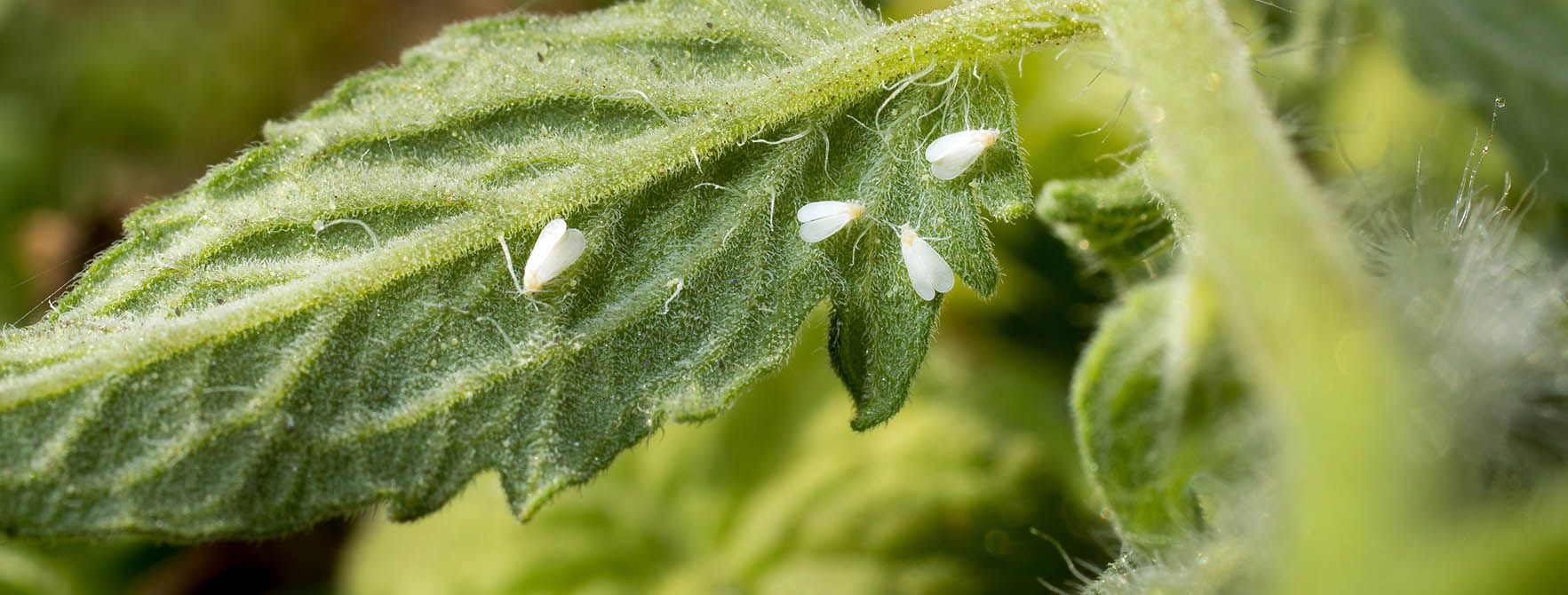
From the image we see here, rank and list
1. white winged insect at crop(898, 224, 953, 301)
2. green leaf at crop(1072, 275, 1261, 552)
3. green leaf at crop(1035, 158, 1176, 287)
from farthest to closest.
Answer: green leaf at crop(1072, 275, 1261, 552) → green leaf at crop(1035, 158, 1176, 287) → white winged insect at crop(898, 224, 953, 301)

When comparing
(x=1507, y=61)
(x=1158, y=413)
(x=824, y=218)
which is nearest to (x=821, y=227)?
(x=824, y=218)

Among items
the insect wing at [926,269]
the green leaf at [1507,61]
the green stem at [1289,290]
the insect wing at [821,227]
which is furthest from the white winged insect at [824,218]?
the green leaf at [1507,61]

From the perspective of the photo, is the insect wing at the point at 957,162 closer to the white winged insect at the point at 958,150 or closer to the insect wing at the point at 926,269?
the white winged insect at the point at 958,150

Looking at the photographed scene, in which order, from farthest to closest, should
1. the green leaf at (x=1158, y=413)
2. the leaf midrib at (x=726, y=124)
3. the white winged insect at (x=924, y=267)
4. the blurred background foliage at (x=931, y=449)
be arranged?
the blurred background foliage at (x=931, y=449)
the green leaf at (x=1158, y=413)
the white winged insect at (x=924, y=267)
the leaf midrib at (x=726, y=124)

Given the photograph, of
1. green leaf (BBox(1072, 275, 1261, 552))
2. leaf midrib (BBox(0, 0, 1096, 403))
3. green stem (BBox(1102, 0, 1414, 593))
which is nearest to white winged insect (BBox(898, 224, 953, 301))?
leaf midrib (BBox(0, 0, 1096, 403))

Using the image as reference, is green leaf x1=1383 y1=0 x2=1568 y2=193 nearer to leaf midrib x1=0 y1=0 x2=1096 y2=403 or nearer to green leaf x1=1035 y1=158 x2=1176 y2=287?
green leaf x1=1035 y1=158 x2=1176 y2=287

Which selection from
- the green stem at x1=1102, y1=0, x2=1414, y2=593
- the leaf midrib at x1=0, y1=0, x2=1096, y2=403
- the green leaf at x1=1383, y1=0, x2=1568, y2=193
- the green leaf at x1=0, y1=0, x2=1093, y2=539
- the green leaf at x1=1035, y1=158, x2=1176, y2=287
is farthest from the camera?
the green leaf at x1=1383, y1=0, x2=1568, y2=193

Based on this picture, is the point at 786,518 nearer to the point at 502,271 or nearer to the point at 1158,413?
the point at 1158,413
